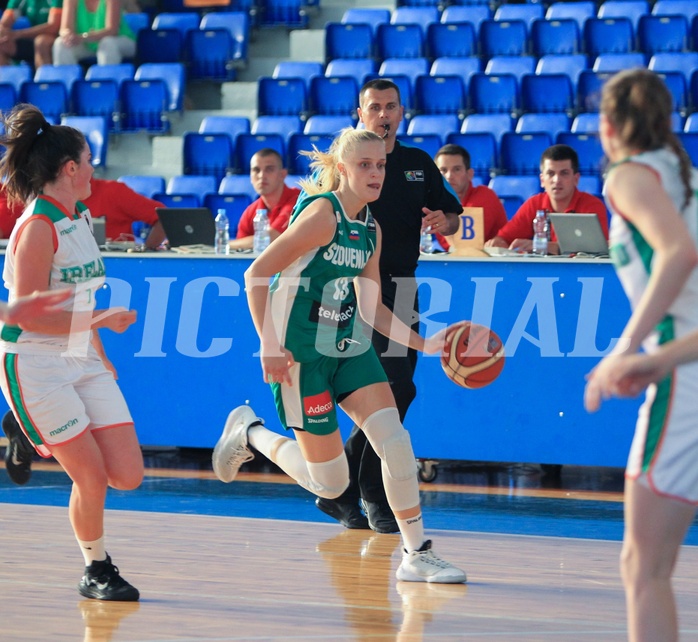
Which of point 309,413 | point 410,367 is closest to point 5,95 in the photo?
point 410,367

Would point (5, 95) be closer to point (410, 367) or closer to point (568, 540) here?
point (410, 367)

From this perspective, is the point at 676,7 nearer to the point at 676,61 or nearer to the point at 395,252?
the point at 676,61

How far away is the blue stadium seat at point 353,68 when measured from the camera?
12.5 m

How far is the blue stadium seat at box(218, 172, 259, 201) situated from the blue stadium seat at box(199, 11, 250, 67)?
2507mm

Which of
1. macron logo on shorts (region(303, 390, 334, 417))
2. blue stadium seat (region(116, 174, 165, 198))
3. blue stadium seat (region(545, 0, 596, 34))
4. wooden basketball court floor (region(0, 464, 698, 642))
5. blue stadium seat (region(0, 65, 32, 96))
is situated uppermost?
blue stadium seat (region(545, 0, 596, 34))

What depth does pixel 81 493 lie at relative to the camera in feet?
14.2

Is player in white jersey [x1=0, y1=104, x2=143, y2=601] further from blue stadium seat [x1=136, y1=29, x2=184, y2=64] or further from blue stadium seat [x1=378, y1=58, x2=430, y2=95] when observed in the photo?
blue stadium seat [x1=136, y1=29, x2=184, y2=64]

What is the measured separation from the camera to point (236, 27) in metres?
13.6

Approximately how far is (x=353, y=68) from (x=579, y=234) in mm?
5717

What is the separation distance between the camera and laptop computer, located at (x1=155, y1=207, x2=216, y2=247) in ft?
27.5

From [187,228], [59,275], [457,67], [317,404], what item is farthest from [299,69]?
[59,275]

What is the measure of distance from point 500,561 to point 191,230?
155 inches

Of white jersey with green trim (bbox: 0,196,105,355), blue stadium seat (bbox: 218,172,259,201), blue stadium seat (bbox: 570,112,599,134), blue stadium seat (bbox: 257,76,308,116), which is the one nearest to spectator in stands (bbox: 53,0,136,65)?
blue stadium seat (bbox: 257,76,308,116)

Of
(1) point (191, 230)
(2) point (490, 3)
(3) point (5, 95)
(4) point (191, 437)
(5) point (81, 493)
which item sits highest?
(2) point (490, 3)
